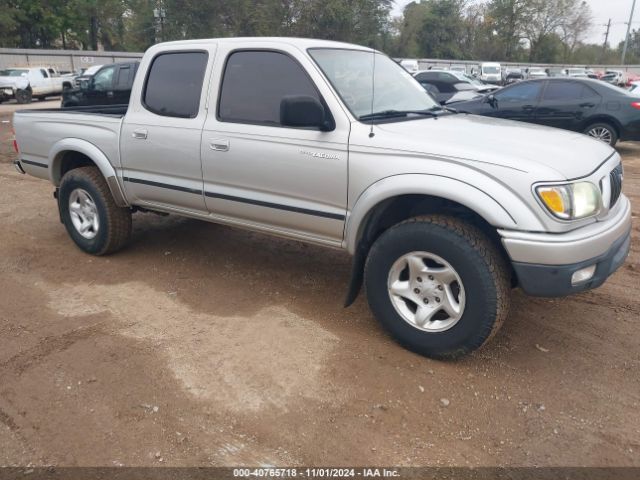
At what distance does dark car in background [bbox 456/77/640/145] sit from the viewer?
10.1 m

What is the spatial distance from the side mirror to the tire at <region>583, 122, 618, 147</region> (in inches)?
341

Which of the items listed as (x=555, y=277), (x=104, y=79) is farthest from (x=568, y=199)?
(x=104, y=79)

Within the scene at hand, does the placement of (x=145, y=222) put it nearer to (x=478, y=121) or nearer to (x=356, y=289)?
(x=356, y=289)

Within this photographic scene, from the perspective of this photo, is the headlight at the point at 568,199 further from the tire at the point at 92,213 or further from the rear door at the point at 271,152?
the tire at the point at 92,213

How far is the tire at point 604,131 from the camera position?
10.2m

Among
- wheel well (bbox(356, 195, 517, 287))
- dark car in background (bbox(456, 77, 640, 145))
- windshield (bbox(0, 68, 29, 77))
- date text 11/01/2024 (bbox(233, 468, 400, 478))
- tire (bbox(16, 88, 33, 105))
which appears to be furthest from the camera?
windshield (bbox(0, 68, 29, 77))

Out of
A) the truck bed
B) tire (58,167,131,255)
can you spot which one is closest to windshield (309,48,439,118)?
the truck bed

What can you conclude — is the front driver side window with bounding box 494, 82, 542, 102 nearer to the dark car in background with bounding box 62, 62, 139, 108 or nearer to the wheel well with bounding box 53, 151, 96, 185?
the wheel well with bounding box 53, 151, 96, 185

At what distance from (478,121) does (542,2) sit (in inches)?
2808

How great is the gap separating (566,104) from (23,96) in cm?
2280

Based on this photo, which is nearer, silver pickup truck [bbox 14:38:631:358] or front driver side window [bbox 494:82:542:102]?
silver pickup truck [bbox 14:38:631:358]

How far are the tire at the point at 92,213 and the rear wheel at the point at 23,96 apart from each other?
22.2 m

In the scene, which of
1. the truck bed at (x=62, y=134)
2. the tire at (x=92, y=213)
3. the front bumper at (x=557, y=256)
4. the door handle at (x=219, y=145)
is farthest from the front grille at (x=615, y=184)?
the tire at (x=92, y=213)

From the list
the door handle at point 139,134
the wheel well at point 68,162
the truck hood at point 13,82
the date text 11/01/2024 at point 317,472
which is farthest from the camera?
the truck hood at point 13,82
